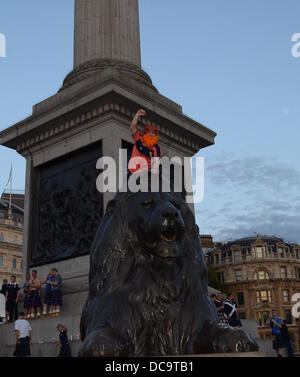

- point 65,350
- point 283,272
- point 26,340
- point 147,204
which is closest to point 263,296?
point 283,272

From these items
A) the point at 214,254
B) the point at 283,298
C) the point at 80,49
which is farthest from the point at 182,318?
the point at 214,254

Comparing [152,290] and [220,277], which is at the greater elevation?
[220,277]

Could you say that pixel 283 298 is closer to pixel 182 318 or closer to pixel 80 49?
pixel 80 49

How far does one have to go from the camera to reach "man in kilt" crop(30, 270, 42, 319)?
1305cm

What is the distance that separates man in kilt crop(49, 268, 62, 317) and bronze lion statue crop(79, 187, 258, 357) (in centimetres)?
781

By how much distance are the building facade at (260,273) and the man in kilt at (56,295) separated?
2323 inches

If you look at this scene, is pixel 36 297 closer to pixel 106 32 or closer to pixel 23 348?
pixel 23 348

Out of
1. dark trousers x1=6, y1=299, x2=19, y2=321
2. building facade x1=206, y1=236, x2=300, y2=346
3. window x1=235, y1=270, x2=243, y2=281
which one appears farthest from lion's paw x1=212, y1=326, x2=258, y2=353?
window x1=235, y1=270, x2=243, y2=281

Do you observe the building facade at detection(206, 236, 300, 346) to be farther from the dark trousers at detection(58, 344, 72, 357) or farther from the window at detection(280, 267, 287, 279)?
the dark trousers at detection(58, 344, 72, 357)

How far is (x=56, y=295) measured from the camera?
12.7 meters

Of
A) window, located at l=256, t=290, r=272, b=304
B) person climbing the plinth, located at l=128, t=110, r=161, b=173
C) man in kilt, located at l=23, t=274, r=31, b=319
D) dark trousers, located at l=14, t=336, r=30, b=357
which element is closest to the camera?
person climbing the plinth, located at l=128, t=110, r=161, b=173

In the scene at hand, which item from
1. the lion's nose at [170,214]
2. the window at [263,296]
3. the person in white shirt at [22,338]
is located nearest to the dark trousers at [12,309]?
the person in white shirt at [22,338]

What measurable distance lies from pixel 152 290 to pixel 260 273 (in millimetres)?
71471
